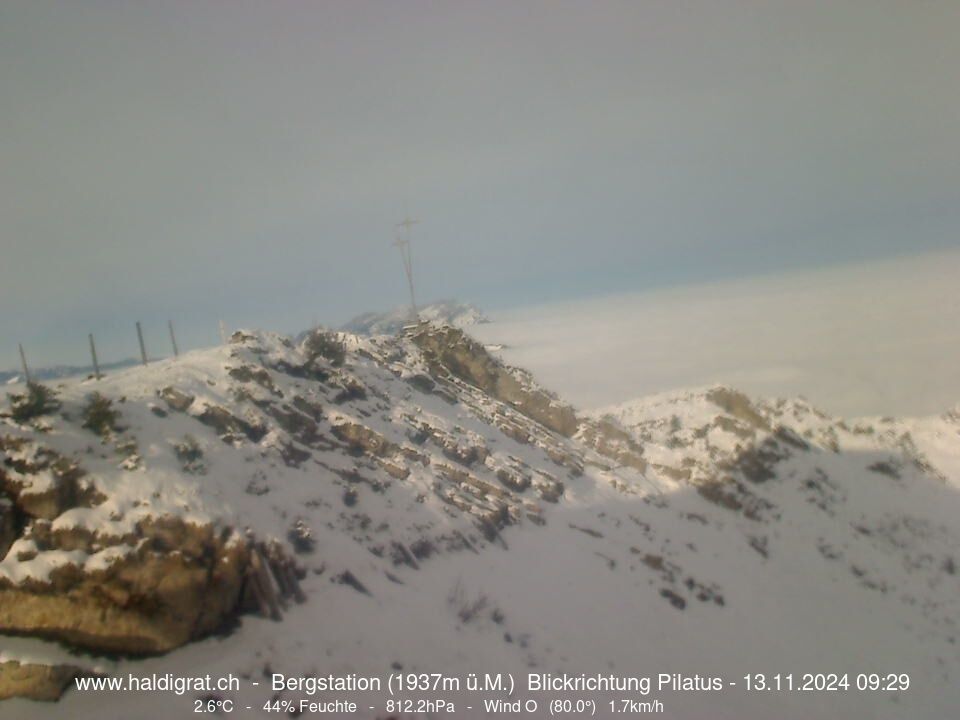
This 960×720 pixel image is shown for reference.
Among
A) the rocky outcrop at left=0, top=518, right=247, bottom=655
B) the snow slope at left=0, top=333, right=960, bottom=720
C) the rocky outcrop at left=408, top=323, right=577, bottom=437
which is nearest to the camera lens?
the rocky outcrop at left=0, top=518, right=247, bottom=655

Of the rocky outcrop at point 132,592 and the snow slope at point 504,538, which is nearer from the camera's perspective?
the rocky outcrop at point 132,592

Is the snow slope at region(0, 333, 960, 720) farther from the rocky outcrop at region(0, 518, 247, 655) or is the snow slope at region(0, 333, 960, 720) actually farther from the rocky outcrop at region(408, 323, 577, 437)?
the rocky outcrop at region(408, 323, 577, 437)

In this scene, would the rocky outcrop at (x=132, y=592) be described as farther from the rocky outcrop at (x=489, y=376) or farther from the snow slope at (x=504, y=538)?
the rocky outcrop at (x=489, y=376)

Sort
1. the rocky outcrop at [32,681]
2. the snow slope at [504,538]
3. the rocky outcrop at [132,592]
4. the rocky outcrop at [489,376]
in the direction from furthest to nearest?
the rocky outcrop at [489,376], the snow slope at [504,538], the rocky outcrop at [132,592], the rocky outcrop at [32,681]

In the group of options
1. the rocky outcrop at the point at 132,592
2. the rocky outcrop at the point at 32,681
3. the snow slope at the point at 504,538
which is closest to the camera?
the rocky outcrop at the point at 32,681

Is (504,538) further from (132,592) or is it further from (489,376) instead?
(489,376)

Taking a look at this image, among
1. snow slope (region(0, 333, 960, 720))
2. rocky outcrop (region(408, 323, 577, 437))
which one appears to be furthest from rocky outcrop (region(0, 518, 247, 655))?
rocky outcrop (region(408, 323, 577, 437))

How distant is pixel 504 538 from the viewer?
20234 millimetres

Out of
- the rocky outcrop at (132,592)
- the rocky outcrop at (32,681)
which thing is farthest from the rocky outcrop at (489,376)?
the rocky outcrop at (32,681)

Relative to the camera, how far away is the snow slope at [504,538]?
13.4 m

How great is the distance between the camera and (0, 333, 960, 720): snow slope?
13.4 metres

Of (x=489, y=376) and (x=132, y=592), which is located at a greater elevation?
(x=132, y=592)

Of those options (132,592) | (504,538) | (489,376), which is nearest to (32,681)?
(132,592)

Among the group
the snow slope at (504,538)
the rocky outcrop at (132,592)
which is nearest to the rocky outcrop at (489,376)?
the snow slope at (504,538)
